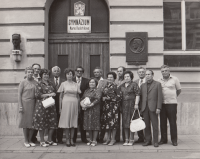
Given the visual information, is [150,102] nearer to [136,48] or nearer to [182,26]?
[136,48]

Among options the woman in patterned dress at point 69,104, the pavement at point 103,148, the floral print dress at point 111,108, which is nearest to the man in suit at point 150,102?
the pavement at point 103,148

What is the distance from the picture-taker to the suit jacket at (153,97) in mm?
8047

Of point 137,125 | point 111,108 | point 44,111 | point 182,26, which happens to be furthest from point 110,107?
point 182,26

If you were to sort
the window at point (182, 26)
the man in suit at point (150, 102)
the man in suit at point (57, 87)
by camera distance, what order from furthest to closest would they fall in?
the window at point (182, 26) → the man in suit at point (57, 87) → the man in suit at point (150, 102)

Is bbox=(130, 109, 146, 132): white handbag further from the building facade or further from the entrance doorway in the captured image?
the entrance doorway

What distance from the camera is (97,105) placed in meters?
8.18

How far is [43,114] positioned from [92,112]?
49.7 inches

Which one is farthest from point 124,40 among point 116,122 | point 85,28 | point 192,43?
point 116,122

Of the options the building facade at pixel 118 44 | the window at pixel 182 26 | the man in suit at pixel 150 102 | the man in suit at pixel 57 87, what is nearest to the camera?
the man in suit at pixel 150 102

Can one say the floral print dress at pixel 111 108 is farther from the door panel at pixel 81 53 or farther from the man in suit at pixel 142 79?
the door panel at pixel 81 53

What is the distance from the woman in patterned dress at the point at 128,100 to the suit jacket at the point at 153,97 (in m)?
0.19

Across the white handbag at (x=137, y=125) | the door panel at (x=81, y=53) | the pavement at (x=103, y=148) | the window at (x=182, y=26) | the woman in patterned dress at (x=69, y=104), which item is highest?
the window at (x=182, y=26)

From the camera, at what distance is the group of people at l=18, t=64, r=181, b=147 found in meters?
8.05

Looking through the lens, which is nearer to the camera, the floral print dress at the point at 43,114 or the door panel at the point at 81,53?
the floral print dress at the point at 43,114
